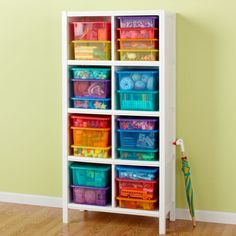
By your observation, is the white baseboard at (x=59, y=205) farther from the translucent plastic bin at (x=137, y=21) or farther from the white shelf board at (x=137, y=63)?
the translucent plastic bin at (x=137, y=21)

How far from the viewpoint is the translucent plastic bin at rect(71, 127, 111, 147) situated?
3.81 meters

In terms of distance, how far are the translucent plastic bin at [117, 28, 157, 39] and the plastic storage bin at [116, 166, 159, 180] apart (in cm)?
85

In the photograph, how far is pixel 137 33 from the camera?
367 centimetres

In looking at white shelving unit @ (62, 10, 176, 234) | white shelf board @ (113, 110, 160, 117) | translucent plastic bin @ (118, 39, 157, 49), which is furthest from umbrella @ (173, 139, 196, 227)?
translucent plastic bin @ (118, 39, 157, 49)

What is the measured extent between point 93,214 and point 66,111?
2.63 ft

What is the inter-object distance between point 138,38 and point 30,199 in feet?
5.08

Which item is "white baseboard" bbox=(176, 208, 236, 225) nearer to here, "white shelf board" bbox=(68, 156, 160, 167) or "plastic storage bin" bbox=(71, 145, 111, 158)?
"white shelf board" bbox=(68, 156, 160, 167)

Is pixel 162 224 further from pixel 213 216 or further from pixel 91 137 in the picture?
pixel 91 137

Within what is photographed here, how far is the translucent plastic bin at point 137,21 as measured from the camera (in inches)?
143

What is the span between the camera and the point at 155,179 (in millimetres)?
3744

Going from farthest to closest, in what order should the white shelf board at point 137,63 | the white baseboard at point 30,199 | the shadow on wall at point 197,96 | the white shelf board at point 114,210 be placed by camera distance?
the white baseboard at point 30,199 → the shadow on wall at point 197,96 → the white shelf board at point 114,210 → the white shelf board at point 137,63

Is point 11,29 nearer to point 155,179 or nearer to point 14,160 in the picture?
point 14,160

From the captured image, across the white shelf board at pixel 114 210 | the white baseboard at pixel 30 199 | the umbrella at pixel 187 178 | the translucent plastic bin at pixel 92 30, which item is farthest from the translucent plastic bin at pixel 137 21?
the white baseboard at pixel 30 199

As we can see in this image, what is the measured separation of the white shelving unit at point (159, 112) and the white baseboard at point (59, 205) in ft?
0.35
